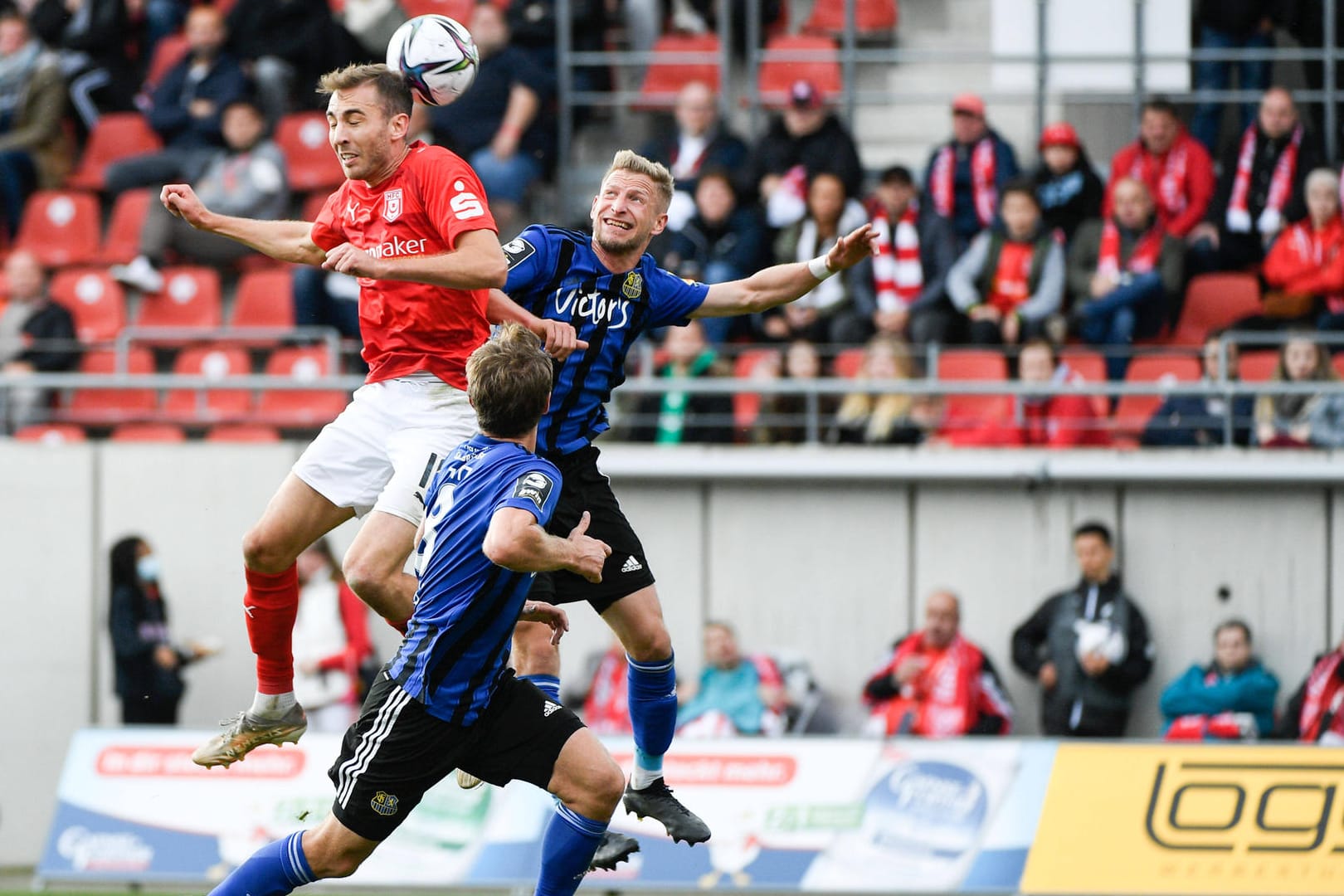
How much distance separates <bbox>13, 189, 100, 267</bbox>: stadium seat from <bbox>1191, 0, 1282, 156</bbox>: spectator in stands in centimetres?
812

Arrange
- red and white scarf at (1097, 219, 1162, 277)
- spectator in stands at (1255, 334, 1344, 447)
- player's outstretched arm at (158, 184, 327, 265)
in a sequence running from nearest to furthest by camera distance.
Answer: player's outstretched arm at (158, 184, 327, 265) < spectator in stands at (1255, 334, 1344, 447) < red and white scarf at (1097, 219, 1162, 277)

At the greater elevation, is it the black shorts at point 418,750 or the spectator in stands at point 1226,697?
the black shorts at point 418,750

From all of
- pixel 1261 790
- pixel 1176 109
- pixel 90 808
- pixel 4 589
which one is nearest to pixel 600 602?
pixel 1261 790

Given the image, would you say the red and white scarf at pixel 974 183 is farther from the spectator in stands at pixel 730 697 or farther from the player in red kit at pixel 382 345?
the player in red kit at pixel 382 345

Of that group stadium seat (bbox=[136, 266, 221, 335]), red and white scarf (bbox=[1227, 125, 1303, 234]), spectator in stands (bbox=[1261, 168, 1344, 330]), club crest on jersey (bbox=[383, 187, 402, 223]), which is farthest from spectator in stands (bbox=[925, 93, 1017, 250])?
club crest on jersey (bbox=[383, 187, 402, 223])

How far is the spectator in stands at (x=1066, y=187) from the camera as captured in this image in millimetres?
13164

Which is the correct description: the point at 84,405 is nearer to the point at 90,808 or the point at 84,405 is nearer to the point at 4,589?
the point at 4,589

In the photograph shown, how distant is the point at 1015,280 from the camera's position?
41.8 feet

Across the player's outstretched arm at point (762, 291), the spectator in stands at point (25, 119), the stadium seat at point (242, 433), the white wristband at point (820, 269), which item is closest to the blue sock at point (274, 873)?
the player's outstretched arm at point (762, 291)

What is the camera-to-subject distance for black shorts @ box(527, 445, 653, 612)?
7.02 metres

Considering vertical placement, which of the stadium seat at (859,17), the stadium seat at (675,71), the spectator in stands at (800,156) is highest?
the stadium seat at (859,17)

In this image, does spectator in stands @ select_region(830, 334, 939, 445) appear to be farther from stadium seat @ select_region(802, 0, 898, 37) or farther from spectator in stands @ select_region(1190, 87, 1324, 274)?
stadium seat @ select_region(802, 0, 898, 37)

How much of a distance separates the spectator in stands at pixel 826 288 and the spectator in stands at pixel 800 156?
0.17 m

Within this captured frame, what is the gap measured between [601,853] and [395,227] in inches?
95.4
